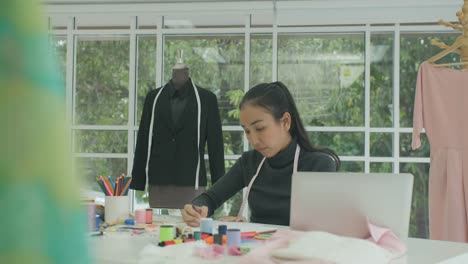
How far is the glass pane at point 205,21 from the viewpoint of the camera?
193 inches

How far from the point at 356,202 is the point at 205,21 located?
3.71 metres

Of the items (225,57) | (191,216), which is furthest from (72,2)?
(191,216)

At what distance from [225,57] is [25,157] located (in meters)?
4.80

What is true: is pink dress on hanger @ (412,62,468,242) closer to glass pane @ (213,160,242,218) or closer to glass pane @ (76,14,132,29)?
glass pane @ (213,160,242,218)

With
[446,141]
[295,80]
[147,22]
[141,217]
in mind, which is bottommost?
[141,217]

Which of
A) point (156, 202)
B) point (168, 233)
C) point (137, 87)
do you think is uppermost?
point (137, 87)

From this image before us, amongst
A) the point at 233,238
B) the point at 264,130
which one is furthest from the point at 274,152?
the point at 233,238

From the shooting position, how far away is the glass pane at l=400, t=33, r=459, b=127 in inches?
185

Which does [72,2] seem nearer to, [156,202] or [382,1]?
[156,202]

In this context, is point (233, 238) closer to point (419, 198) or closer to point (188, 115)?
point (188, 115)

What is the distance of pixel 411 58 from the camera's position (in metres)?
4.75

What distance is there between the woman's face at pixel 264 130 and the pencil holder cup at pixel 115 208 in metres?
0.65

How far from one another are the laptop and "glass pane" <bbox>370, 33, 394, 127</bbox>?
3385 millimetres

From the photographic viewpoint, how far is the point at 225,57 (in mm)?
4926
